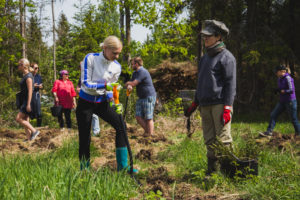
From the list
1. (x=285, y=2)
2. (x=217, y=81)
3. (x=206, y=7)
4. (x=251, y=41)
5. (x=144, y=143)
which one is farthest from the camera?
(x=285, y=2)

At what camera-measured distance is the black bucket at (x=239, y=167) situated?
338 centimetres

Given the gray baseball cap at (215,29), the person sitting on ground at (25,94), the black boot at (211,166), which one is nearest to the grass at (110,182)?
the black boot at (211,166)

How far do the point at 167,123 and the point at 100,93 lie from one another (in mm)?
5476

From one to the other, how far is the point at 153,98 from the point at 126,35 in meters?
4.83

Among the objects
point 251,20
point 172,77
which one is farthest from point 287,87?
point 172,77

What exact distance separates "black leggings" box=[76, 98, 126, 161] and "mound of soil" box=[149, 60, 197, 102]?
9174mm

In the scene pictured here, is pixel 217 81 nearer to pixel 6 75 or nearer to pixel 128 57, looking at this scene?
pixel 128 57

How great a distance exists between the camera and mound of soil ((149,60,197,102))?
13.4 m

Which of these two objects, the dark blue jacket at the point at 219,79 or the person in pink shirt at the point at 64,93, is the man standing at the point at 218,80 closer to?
the dark blue jacket at the point at 219,79

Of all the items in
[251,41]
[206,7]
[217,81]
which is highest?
[206,7]

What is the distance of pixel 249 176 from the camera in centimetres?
336

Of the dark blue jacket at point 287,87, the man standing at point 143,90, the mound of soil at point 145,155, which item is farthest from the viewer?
the dark blue jacket at point 287,87

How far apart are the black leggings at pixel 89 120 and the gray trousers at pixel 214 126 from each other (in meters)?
1.13

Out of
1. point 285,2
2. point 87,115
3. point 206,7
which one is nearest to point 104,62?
point 87,115
